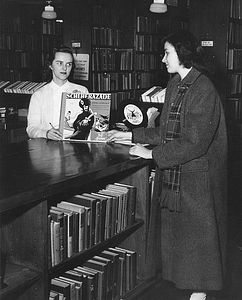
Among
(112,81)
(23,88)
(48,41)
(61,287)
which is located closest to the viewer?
(61,287)

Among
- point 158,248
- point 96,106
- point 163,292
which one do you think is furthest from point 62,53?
point 163,292

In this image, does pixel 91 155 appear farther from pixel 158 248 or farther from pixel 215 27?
pixel 215 27

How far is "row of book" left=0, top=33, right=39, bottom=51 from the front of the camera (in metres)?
8.58

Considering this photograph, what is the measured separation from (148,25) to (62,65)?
16.4 ft

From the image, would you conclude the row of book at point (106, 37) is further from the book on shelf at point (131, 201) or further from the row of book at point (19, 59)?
the book on shelf at point (131, 201)

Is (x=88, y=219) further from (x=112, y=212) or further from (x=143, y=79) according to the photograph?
(x=143, y=79)

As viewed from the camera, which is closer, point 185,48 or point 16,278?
point 16,278


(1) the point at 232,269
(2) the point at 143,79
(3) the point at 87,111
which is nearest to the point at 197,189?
(3) the point at 87,111

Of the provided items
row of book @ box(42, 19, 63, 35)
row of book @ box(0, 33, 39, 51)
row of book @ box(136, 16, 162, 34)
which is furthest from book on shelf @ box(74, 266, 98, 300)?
row of book @ box(42, 19, 63, 35)

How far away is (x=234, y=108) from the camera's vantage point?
254 inches

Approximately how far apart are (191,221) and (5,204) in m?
1.09

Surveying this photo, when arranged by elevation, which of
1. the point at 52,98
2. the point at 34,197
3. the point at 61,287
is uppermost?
the point at 52,98

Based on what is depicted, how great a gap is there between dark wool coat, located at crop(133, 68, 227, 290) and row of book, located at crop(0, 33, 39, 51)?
6.55m

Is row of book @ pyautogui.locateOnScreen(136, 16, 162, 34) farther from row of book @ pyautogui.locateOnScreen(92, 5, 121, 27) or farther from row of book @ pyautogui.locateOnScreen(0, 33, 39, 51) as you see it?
row of book @ pyautogui.locateOnScreen(0, 33, 39, 51)
